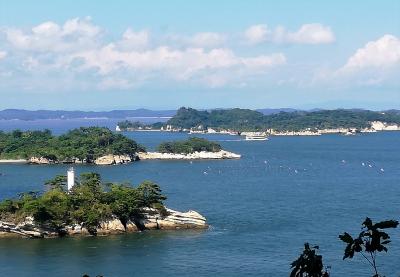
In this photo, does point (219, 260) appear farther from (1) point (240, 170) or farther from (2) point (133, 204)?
(1) point (240, 170)

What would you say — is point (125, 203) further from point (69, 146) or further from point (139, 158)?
point (69, 146)

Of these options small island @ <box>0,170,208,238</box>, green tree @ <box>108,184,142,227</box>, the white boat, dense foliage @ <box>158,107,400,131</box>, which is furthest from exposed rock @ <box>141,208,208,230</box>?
dense foliage @ <box>158,107,400,131</box>

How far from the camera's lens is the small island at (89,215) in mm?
34125

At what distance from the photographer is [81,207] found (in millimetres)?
34969

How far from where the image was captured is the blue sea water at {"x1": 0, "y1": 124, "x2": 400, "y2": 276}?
28295 mm

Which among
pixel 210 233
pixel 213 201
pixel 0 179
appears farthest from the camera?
pixel 0 179

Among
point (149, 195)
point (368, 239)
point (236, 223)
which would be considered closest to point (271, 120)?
point (236, 223)

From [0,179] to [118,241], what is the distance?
3406 cm

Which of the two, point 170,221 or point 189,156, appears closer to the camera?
point 170,221

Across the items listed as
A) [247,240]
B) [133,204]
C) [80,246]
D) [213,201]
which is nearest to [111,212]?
[133,204]

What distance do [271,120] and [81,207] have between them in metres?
146

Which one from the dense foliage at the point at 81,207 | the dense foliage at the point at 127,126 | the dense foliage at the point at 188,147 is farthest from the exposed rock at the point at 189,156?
the dense foliage at the point at 127,126

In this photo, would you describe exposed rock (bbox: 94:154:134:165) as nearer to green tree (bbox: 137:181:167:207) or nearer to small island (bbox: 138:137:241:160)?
small island (bbox: 138:137:241:160)

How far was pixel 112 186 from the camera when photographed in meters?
38.4
